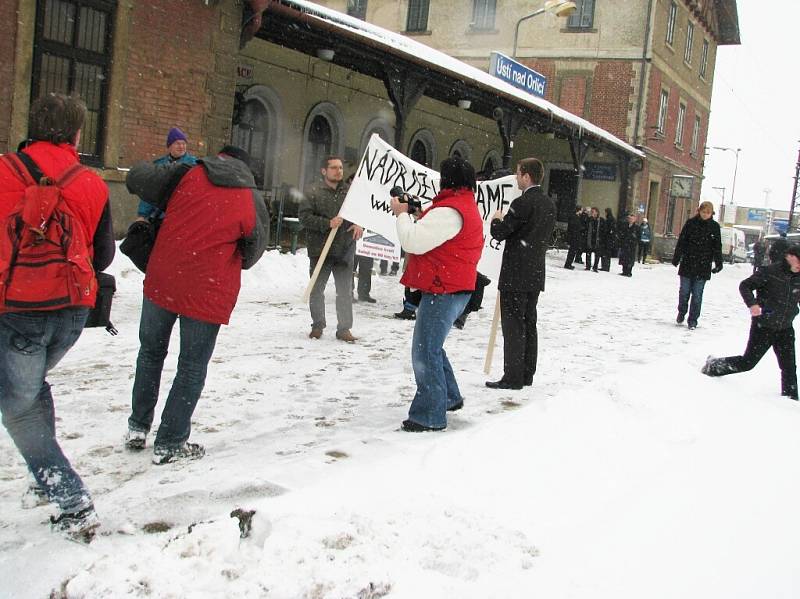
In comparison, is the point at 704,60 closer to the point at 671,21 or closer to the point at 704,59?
the point at 704,59

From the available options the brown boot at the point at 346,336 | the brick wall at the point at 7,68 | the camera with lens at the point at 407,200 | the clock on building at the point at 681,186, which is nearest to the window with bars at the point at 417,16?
the clock on building at the point at 681,186

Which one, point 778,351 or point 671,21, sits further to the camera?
point 671,21

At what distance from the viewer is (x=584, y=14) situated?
27781 mm

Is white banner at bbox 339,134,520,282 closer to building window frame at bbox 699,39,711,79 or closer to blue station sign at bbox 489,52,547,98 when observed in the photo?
blue station sign at bbox 489,52,547,98

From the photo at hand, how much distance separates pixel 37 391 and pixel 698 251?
9.49 metres

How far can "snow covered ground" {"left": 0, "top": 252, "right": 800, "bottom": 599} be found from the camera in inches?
106

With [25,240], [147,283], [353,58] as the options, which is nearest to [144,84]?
[353,58]

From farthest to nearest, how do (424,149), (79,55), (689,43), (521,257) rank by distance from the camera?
(689,43)
(424,149)
(79,55)
(521,257)

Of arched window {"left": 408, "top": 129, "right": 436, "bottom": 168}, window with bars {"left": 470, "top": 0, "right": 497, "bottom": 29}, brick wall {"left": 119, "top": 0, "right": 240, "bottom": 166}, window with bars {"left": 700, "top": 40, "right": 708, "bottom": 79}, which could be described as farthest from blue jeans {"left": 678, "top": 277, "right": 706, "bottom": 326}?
window with bars {"left": 700, "top": 40, "right": 708, "bottom": 79}

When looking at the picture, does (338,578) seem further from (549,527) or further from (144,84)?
(144,84)

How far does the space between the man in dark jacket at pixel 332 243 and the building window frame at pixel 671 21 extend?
81.1ft

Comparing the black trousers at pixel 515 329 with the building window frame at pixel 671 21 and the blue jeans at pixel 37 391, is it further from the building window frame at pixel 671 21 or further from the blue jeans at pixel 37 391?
the building window frame at pixel 671 21

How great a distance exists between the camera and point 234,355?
6.69 metres

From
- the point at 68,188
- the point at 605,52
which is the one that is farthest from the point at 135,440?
the point at 605,52
